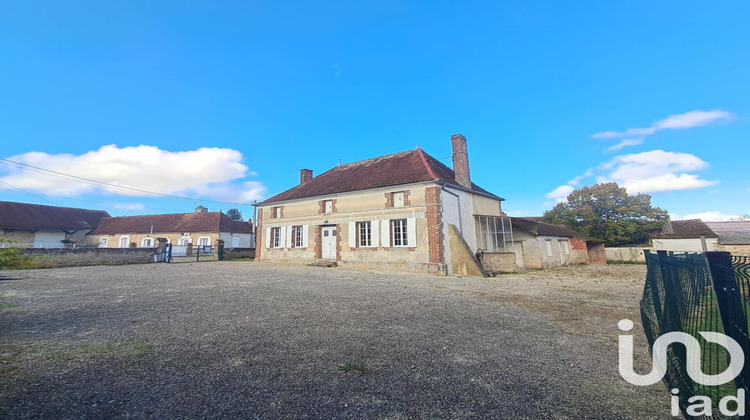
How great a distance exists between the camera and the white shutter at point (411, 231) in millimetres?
15359

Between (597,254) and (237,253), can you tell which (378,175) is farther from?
(597,254)

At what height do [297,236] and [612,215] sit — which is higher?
[612,215]

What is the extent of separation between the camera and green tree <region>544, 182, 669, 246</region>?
29.8 metres

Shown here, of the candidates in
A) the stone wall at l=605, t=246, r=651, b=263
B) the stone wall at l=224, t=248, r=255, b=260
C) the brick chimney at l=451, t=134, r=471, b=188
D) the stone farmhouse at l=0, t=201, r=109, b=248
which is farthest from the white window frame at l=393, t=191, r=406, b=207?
the stone farmhouse at l=0, t=201, r=109, b=248

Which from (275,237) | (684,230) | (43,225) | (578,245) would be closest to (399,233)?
(275,237)

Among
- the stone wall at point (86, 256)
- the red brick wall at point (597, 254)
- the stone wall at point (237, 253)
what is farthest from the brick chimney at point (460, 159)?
the stone wall at point (86, 256)

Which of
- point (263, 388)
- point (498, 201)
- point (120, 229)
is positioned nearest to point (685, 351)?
point (263, 388)

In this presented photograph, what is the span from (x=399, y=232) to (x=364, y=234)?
2.25 m

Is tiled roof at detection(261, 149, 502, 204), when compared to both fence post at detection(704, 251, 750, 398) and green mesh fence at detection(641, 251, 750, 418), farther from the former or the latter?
fence post at detection(704, 251, 750, 398)

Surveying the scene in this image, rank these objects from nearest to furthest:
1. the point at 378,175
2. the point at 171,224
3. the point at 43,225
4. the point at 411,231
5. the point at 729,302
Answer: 1. the point at 729,302
2. the point at 411,231
3. the point at 378,175
4. the point at 43,225
5. the point at 171,224

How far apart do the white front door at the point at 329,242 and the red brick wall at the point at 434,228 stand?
642cm

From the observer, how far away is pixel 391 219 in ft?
53.3

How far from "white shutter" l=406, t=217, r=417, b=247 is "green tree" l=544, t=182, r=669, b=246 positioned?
24.8 m

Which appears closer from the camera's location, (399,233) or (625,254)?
(399,233)
